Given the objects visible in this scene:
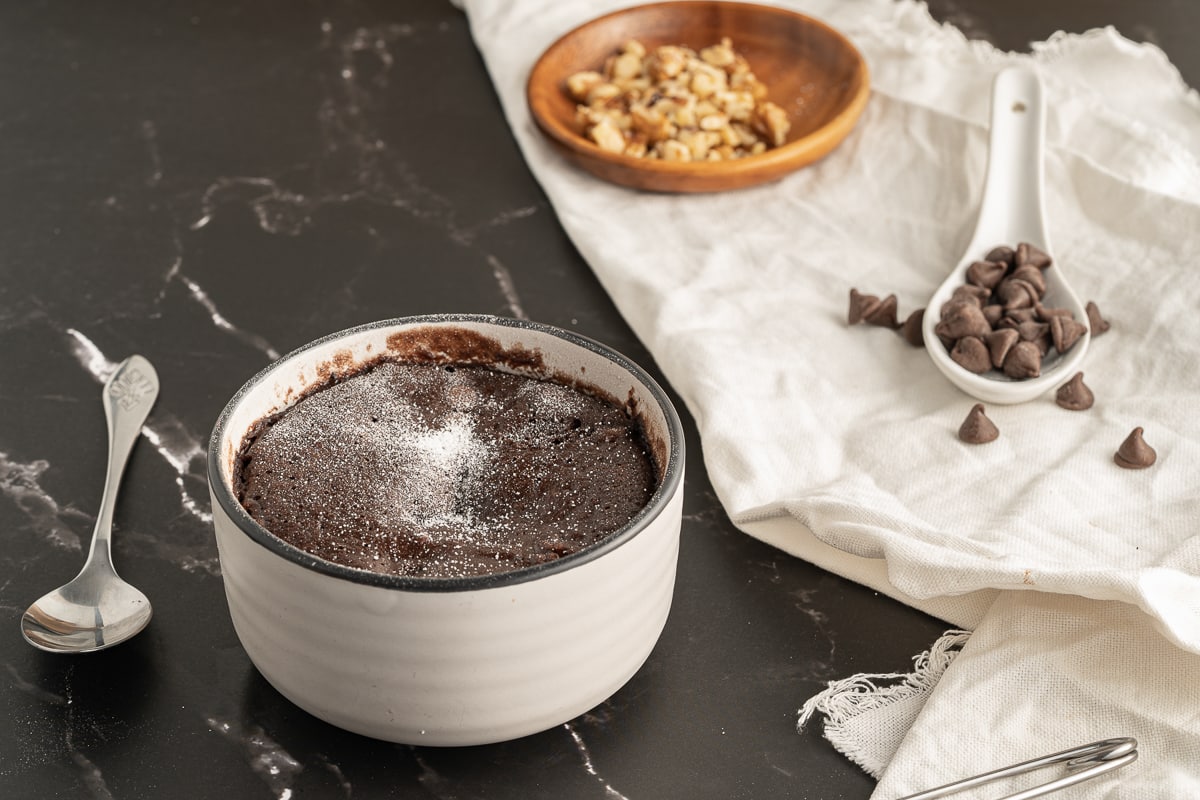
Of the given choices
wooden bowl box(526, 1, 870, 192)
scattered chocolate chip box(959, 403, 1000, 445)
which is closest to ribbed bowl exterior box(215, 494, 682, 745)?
scattered chocolate chip box(959, 403, 1000, 445)

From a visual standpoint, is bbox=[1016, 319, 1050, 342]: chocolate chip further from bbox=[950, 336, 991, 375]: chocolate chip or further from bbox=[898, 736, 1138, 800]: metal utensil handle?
bbox=[898, 736, 1138, 800]: metal utensil handle

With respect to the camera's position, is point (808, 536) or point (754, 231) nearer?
point (808, 536)

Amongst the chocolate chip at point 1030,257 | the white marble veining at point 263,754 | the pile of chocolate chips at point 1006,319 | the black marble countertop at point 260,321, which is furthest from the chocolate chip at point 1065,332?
the white marble veining at point 263,754

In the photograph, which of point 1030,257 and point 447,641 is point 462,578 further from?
point 1030,257

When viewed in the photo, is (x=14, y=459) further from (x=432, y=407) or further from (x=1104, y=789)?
(x=1104, y=789)

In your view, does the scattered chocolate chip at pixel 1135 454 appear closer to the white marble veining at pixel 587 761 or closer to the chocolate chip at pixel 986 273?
the chocolate chip at pixel 986 273

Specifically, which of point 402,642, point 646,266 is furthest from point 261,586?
point 646,266

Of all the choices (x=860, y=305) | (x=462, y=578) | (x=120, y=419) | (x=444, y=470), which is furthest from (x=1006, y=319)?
(x=120, y=419)
